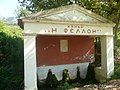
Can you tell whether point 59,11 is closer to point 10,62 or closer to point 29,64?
point 29,64

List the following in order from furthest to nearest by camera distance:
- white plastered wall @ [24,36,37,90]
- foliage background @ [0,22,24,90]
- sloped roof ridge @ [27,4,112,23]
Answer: foliage background @ [0,22,24,90] → sloped roof ridge @ [27,4,112,23] → white plastered wall @ [24,36,37,90]

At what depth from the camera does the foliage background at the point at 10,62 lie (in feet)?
49.1

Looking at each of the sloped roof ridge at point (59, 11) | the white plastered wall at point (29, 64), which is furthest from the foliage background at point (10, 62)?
the sloped roof ridge at point (59, 11)

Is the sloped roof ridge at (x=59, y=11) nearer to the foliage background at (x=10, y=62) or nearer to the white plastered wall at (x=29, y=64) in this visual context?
the white plastered wall at (x=29, y=64)

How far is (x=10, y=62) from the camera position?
21.0 meters

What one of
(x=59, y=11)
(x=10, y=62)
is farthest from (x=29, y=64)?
(x=10, y=62)

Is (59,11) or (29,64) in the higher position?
(59,11)

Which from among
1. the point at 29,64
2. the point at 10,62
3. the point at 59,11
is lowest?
the point at 10,62

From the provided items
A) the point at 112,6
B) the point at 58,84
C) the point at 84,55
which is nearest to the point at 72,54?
the point at 84,55

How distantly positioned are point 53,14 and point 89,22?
2.37m

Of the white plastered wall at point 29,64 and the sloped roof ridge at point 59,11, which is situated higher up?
the sloped roof ridge at point 59,11

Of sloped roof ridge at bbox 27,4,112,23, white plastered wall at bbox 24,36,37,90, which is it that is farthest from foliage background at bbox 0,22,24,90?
sloped roof ridge at bbox 27,4,112,23

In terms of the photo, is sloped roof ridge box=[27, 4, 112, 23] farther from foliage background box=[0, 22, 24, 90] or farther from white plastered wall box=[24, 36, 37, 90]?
foliage background box=[0, 22, 24, 90]

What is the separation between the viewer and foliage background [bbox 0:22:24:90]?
14977 millimetres
